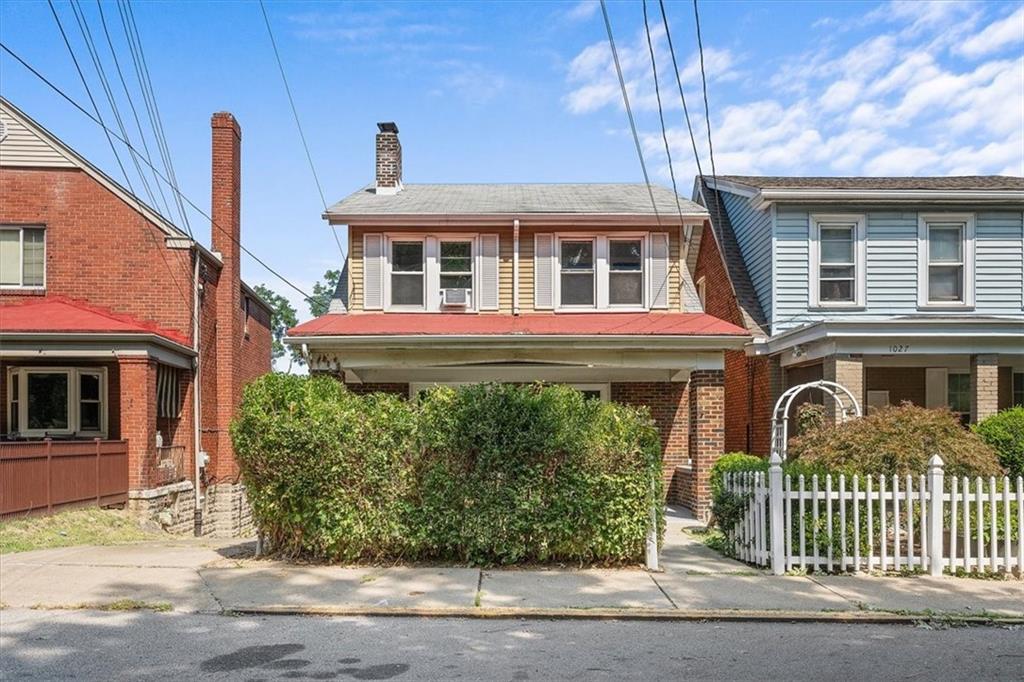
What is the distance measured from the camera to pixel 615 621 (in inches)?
304

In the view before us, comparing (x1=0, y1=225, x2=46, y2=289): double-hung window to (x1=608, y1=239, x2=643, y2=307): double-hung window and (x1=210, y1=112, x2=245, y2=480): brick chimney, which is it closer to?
(x1=210, y1=112, x2=245, y2=480): brick chimney

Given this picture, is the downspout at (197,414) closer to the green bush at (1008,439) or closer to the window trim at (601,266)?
the window trim at (601,266)

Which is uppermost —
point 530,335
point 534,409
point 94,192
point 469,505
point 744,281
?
point 94,192

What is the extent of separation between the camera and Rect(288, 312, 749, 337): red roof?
1563 centimetres

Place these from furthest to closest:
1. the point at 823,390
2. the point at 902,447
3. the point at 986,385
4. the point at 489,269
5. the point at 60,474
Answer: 1. the point at 489,269
2. the point at 823,390
3. the point at 986,385
4. the point at 60,474
5. the point at 902,447

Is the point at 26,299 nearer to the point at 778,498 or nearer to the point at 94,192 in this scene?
the point at 94,192

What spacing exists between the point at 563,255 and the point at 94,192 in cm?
1033

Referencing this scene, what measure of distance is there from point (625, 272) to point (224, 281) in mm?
10096

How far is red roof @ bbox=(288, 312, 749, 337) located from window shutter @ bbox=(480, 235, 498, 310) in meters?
0.53

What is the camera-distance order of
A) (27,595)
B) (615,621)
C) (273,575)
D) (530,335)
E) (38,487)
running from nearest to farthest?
(615,621) < (27,595) < (273,575) < (38,487) < (530,335)

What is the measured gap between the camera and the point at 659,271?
58.9 feet

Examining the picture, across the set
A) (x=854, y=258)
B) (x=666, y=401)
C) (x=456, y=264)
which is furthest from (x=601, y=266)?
(x=854, y=258)

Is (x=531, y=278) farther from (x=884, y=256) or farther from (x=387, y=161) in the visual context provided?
(x=884, y=256)

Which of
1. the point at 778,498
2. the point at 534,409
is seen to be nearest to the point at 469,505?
Result: the point at 534,409
